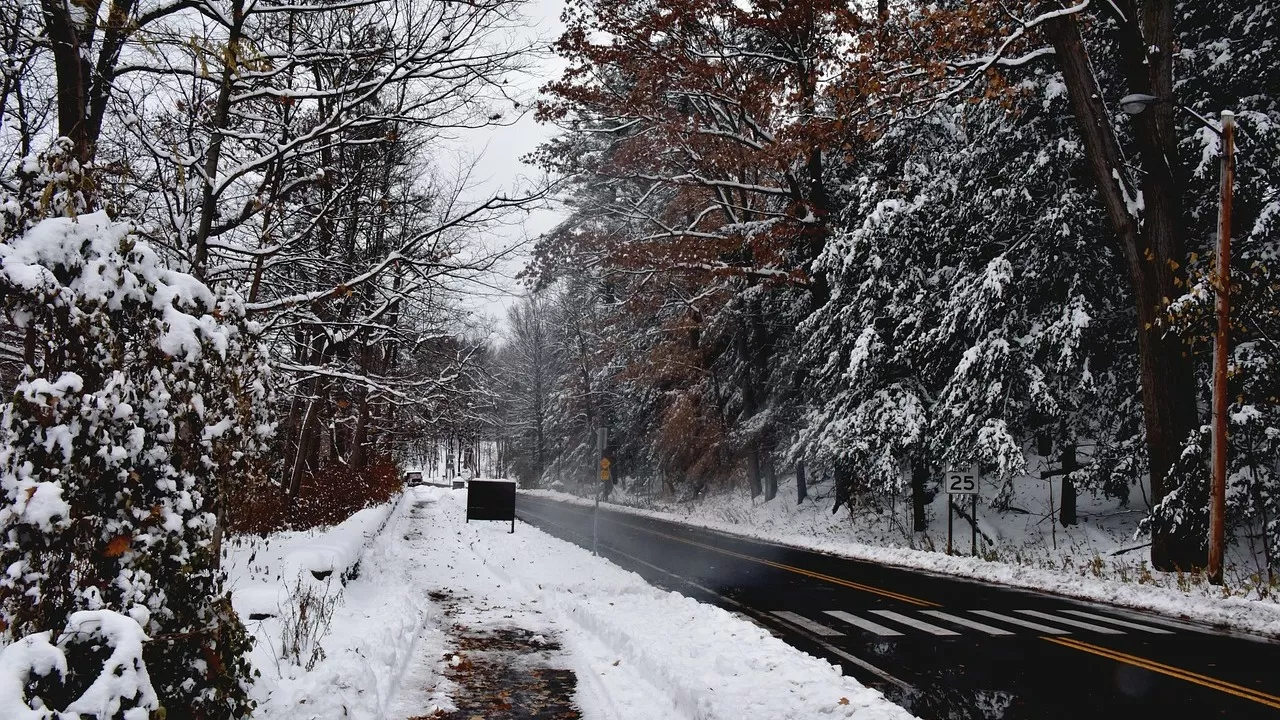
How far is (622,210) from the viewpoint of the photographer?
26.6m

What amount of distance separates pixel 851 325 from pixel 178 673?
20.2 meters

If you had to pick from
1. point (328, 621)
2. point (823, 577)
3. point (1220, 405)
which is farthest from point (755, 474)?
point (328, 621)

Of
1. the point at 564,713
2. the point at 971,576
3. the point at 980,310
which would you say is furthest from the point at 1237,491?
the point at 564,713

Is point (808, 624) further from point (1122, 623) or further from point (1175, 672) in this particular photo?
point (1122, 623)

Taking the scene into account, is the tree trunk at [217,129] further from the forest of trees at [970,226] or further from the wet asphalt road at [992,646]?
the wet asphalt road at [992,646]

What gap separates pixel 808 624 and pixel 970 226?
1353 centimetres

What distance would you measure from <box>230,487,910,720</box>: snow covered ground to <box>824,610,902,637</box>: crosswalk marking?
184 centimetres

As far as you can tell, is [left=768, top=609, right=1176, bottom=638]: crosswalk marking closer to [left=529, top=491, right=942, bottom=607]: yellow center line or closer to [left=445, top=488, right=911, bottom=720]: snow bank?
[left=529, top=491, right=942, bottom=607]: yellow center line

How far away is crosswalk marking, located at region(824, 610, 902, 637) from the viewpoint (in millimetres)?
10047

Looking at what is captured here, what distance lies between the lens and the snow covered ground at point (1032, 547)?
460 inches

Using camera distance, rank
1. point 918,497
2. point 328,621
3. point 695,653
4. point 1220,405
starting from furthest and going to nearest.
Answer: point 918,497
point 1220,405
point 695,653
point 328,621

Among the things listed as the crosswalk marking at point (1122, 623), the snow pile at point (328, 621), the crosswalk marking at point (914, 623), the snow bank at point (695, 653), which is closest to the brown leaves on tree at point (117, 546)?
the snow pile at point (328, 621)

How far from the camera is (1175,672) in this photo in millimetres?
7918

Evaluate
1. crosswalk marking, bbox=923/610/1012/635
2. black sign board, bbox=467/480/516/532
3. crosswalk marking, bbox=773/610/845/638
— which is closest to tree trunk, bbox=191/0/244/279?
crosswalk marking, bbox=773/610/845/638
